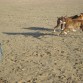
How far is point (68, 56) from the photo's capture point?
1174cm

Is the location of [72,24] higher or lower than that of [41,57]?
higher

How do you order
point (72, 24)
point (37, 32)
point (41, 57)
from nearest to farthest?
1. point (41, 57)
2. point (72, 24)
3. point (37, 32)

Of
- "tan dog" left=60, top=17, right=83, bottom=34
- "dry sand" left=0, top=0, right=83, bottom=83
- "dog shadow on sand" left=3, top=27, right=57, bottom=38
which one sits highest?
"tan dog" left=60, top=17, right=83, bottom=34

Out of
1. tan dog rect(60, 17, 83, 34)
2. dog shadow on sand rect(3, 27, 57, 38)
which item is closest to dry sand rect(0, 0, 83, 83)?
dog shadow on sand rect(3, 27, 57, 38)

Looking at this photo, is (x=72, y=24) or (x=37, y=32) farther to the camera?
(x=37, y=32)

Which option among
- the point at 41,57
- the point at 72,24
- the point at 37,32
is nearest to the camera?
the point at 41,57

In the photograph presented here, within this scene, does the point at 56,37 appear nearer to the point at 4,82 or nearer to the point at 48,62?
the point at 48,62

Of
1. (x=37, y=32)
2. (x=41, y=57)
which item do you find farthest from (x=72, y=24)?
(x=41, y=57)

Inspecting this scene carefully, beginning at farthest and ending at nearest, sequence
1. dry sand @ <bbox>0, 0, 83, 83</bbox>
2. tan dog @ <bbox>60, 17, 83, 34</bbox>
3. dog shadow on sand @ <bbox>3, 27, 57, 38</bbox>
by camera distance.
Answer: dog shadow on sand @ <bbox>3, 27, 57, 38</bbox>
tan dog @ <bbox>60, 17, 83, 34</bbox>
dry sand @ <bbox>0, 0, 83, 83</bbox>

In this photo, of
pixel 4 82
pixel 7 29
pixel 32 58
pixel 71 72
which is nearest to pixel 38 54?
pixel 32 58

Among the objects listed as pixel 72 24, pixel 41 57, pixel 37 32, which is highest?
pixel 72 24

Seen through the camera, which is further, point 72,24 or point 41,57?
point 72,24

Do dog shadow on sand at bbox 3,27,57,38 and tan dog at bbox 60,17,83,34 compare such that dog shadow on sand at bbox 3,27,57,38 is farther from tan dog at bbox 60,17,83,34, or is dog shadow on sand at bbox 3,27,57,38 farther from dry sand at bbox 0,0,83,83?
tan dog at bbox 60,17,83,34

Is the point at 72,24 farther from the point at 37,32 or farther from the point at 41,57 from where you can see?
the point at 41,57
